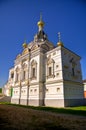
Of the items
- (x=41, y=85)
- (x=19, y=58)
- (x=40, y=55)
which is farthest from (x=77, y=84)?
(x=19, y=58)

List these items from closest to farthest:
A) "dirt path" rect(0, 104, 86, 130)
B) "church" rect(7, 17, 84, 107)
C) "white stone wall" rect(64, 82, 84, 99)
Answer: "dirt path" rect(0, 104, 86, 130), "white stone wall" rect(64, 82, 84, 99), "church" rect(7, 17, 84, 107)

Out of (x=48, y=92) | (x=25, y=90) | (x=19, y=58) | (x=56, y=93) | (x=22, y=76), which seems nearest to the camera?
(x=56, y=93)

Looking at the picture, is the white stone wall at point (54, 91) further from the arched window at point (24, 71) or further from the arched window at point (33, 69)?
the arched window at point (24, 71)

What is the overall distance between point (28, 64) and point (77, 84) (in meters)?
10.2

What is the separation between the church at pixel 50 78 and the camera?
1872cm

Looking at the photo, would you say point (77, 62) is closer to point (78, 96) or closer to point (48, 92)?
point (78, 96)

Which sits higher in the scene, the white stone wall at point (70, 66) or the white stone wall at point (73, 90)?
the white stone wall at point (70, 66)

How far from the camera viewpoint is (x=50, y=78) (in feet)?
66.9

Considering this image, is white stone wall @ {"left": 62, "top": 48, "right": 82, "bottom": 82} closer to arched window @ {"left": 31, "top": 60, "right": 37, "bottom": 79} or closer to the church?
the church

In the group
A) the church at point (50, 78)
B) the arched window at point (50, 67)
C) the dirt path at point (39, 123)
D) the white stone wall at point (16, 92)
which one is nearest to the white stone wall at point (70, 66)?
the church at point (50, 78)

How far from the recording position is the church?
61.4 feet

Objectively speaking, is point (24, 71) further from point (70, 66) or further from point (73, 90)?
point (73, 90)

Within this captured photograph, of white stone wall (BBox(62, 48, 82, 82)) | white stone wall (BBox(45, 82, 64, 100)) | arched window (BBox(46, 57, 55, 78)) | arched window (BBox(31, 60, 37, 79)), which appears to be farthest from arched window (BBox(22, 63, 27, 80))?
white stone wall (BBox(62, 48, 82, 82))

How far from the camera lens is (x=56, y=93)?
18672 millimetres
